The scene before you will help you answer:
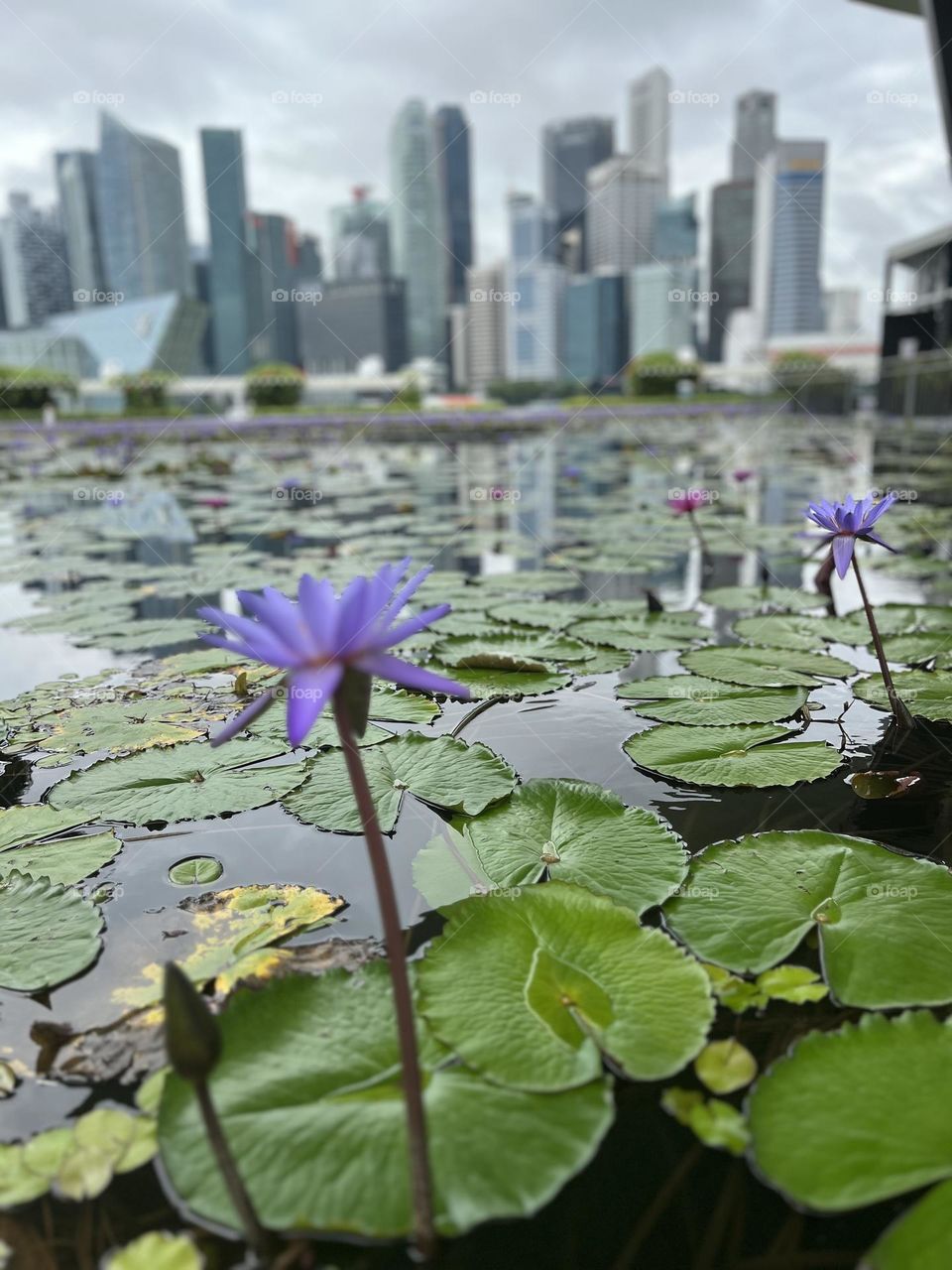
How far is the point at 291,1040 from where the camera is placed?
763 mm

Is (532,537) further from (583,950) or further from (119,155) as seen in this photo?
(119,155)

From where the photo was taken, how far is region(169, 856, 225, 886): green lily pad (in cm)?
113

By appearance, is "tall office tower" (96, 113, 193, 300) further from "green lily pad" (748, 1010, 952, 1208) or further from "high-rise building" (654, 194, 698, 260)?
"green lily pad" (748, 1010, 952, 1208)

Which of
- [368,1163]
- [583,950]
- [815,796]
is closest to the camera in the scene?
[368,1163]

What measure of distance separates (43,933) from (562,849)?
2.27 ft

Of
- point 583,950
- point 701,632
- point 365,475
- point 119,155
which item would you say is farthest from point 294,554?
point 119,155

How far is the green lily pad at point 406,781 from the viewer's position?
4.17 feet

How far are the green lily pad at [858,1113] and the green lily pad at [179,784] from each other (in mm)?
893

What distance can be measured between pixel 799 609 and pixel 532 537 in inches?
75.3

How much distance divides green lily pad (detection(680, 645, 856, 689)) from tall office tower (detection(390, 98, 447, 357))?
41413 millimetres

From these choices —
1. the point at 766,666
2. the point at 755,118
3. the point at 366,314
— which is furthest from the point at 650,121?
the point at 766,666

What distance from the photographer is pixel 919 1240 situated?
562 mm

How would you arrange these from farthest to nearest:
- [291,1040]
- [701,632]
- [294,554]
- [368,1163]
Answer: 1. [294,554]
2. [701,632]
3. [291,1040]
4. [368,1163]

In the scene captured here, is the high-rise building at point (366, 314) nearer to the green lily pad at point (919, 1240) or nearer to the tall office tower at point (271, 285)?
the tall office tower at point (271, 285)
